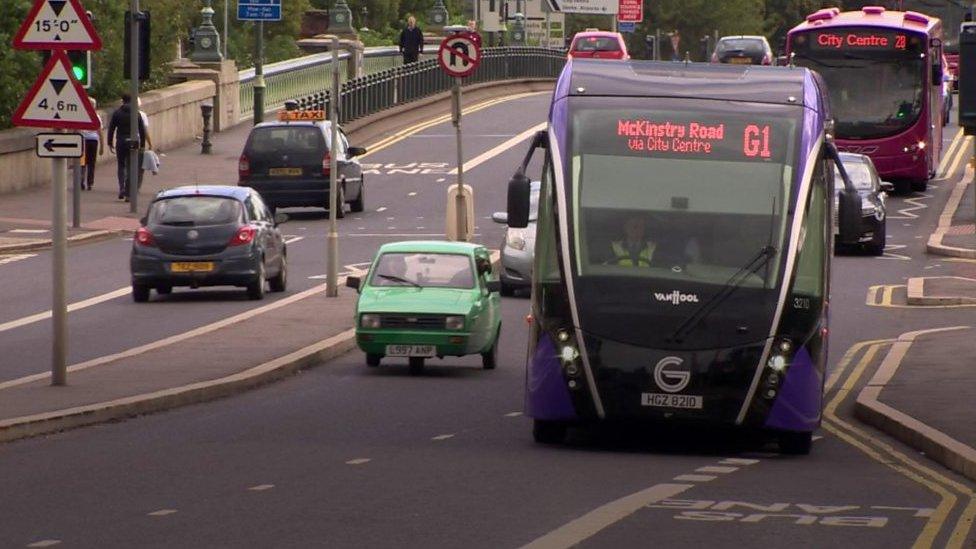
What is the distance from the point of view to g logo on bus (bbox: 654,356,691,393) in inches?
661

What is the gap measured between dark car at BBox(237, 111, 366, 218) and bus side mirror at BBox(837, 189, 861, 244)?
87.5ft

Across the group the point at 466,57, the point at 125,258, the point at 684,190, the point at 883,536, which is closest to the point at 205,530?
the point at 883,536

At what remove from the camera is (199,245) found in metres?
31.1

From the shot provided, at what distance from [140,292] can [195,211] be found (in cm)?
137

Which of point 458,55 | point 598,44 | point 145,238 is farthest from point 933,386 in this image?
point 598,44

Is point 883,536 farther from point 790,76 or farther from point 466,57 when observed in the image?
point 466,57

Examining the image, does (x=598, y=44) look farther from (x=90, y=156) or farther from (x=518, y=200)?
(x=518, y=200)

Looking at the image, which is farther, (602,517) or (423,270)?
(423,270)

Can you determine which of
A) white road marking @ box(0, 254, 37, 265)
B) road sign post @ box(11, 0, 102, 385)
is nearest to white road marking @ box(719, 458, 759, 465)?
road sign post @ box(11, 0, 102, 385)

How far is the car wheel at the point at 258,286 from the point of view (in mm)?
31402

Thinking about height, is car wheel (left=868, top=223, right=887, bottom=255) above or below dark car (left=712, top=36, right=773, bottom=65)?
below

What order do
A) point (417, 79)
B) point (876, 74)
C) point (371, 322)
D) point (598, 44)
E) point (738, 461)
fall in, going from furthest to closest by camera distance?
point (598, 44) → point (417, 79) → point (876, 74) → point (371, 322) → point (738, 461)

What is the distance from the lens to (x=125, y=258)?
120 feet

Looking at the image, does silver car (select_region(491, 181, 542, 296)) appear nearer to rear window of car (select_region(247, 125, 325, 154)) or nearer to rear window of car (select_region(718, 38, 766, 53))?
rear window of car (select_region(247, 125, 325, 154))
